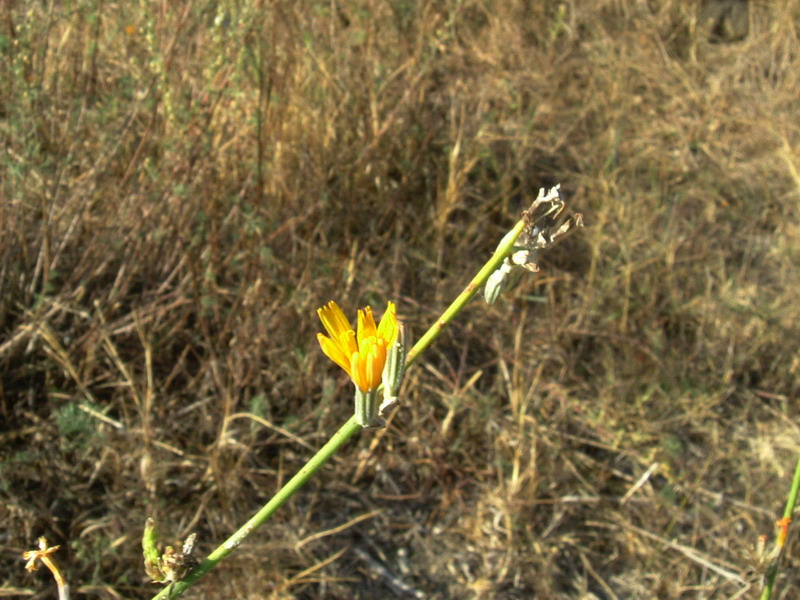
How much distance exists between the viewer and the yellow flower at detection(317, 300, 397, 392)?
27.0 inches

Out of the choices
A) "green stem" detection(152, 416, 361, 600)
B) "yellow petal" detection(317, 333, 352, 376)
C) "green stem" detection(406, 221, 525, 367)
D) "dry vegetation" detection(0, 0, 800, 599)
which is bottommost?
"dry vegetation" detection(0, 0, 800, 599)

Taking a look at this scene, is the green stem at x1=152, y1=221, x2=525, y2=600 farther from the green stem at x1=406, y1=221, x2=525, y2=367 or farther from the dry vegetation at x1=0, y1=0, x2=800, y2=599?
the dry vegetation at x1=0, y1=0, x2=800, y2=599

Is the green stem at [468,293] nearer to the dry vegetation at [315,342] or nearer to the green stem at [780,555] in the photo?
the green stem at [780,555]

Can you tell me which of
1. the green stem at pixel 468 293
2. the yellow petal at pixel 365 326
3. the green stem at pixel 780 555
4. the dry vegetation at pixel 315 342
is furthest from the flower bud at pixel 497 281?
the dry vegetation at pixel 315 342

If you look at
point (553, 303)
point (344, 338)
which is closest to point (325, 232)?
point (553, 303)

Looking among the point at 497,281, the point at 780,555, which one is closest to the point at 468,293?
the point at 497,281

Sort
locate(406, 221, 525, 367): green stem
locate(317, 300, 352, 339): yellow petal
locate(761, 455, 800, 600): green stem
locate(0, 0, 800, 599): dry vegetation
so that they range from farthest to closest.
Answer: locate(0, 0, 800, 599): dry vegetation
locate(761, 455, 800, 600): green stem
locate(317, 300, 352, 339): yellow petal
locate(406, 221, 525, 367): green stem

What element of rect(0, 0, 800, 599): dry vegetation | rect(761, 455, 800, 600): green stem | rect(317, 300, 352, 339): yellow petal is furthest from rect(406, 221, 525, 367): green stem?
rect(0, 0, 800, 599): dry vegetation

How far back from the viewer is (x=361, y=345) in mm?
702

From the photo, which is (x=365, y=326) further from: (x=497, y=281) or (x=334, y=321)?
(x=497, y=281)

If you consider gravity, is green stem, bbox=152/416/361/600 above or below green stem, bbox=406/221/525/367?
below

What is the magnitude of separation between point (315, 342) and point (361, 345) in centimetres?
174

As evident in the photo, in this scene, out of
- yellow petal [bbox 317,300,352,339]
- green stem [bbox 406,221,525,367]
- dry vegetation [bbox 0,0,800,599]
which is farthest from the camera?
dry vegetation [bbox 0,0,800,599]

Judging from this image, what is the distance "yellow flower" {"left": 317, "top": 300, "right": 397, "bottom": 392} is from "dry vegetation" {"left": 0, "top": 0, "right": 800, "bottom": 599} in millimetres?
1511
